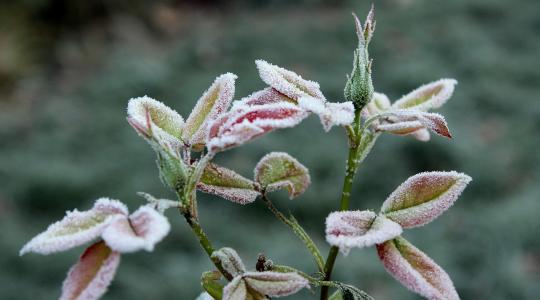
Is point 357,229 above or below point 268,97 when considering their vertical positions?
below

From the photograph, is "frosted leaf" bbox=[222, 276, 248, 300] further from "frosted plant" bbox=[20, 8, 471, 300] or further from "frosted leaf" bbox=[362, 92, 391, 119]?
"frosted leaf" bbox=[362, 92, 391, 119]

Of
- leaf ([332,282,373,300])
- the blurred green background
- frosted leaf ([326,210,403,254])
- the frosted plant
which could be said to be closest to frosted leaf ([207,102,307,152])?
the frosted plant

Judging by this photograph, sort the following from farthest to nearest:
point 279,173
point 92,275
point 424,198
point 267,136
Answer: point 267,136
point 279,173
point 424,198
point 92,275

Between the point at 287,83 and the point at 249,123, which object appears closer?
the point at 249,123

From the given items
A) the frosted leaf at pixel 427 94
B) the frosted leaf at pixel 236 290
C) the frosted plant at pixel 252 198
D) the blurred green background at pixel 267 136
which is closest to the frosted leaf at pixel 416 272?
the frosted plant at pixel 252 198

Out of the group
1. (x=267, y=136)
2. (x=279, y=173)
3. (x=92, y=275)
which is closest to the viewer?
(x=92, y=275)

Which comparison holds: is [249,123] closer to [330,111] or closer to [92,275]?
[330,111]

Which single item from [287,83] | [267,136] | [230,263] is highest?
[267,136]

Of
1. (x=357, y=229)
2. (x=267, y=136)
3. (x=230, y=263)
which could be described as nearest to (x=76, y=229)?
(x=230, y=263)

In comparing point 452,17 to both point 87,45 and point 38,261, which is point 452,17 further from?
point 38,261
